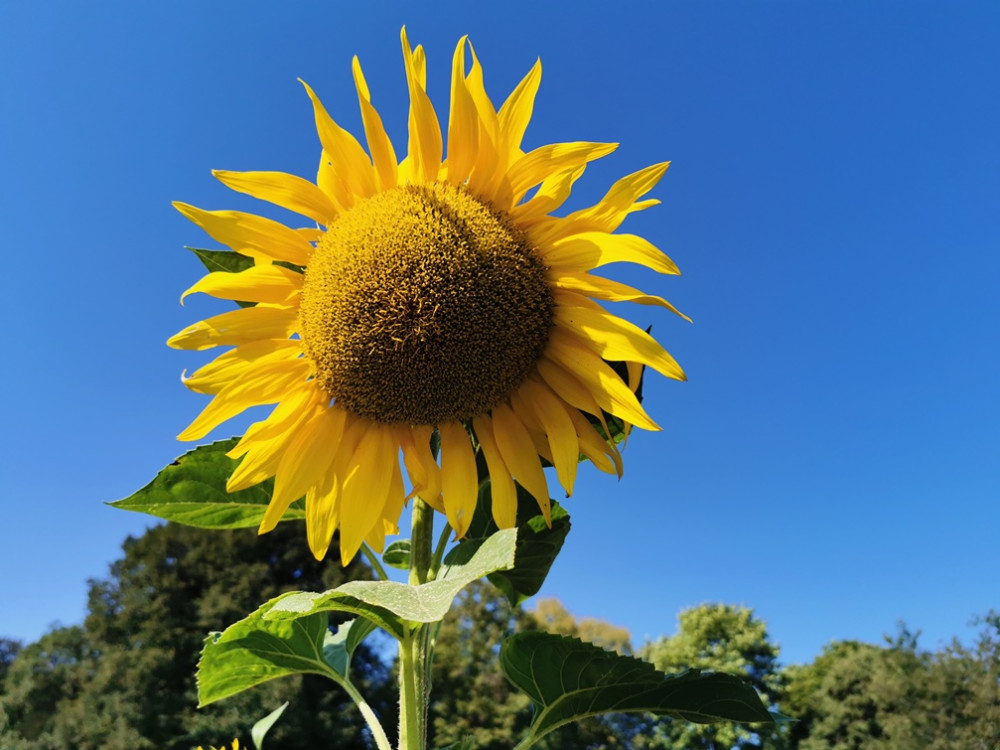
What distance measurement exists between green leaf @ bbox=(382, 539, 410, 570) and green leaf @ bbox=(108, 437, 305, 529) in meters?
0.50

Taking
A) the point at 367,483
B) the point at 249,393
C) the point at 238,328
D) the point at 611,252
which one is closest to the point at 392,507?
the point at 367,483

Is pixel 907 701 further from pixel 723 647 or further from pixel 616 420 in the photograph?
pixel 616 420

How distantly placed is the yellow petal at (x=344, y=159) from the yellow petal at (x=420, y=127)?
0.40ft

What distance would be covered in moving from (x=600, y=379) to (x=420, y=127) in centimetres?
75

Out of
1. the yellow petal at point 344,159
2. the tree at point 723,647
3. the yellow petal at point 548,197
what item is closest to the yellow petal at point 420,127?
the yellow petal at point 344,159

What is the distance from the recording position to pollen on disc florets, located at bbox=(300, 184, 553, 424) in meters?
1.71

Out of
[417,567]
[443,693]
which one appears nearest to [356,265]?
[417,567]

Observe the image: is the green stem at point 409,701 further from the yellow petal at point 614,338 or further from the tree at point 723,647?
the tree at point 723,647

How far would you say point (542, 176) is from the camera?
1.77 metres

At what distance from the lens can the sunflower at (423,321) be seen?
1.71m

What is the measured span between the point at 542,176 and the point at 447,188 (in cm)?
24

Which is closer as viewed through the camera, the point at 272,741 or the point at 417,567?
the point at 417,567

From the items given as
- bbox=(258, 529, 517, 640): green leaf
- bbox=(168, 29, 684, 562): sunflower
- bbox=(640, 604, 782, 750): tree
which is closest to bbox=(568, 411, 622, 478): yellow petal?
bbox=(168, 29, 684, 562): sunflower

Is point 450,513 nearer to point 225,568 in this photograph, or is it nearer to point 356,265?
point 356,265
